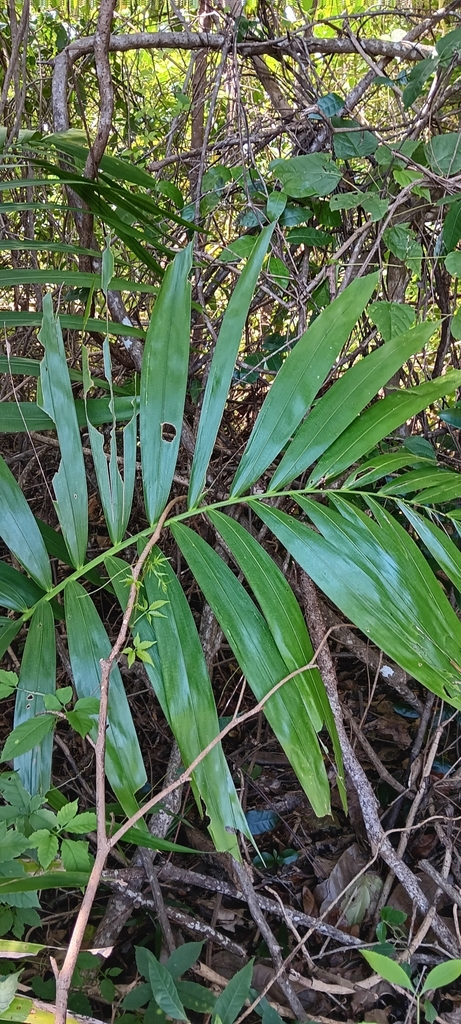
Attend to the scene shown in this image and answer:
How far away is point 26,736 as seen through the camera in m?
0.50

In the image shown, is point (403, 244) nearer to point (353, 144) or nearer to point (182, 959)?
point (353, 144)

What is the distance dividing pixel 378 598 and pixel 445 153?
0.71 m

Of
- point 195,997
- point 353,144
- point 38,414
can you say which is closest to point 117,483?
point 38,414

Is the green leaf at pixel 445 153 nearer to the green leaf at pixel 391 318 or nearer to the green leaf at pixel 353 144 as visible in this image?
the green leaf at pixel 353 144

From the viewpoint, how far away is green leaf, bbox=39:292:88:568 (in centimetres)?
65

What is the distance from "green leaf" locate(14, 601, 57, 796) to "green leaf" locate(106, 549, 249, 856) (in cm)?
9

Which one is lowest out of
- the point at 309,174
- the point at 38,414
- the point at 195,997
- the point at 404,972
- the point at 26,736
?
the point at 195,997

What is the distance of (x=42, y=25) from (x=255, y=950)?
1.99 m

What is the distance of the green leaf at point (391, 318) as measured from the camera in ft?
2.85

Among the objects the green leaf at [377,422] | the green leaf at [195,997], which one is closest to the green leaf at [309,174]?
the green leaf at [377,422]

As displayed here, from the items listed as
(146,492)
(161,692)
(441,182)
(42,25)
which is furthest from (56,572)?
(42,25)

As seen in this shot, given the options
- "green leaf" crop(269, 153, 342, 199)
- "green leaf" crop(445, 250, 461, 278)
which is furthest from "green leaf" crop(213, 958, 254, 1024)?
"green leaf" crop(269, 153, 342, 199)

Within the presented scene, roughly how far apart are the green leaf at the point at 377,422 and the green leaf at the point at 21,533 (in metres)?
0.33

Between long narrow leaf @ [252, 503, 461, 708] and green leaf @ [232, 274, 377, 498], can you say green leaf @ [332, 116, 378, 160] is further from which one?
A: long narrow leaf @ [252, 503, 461, 708]
